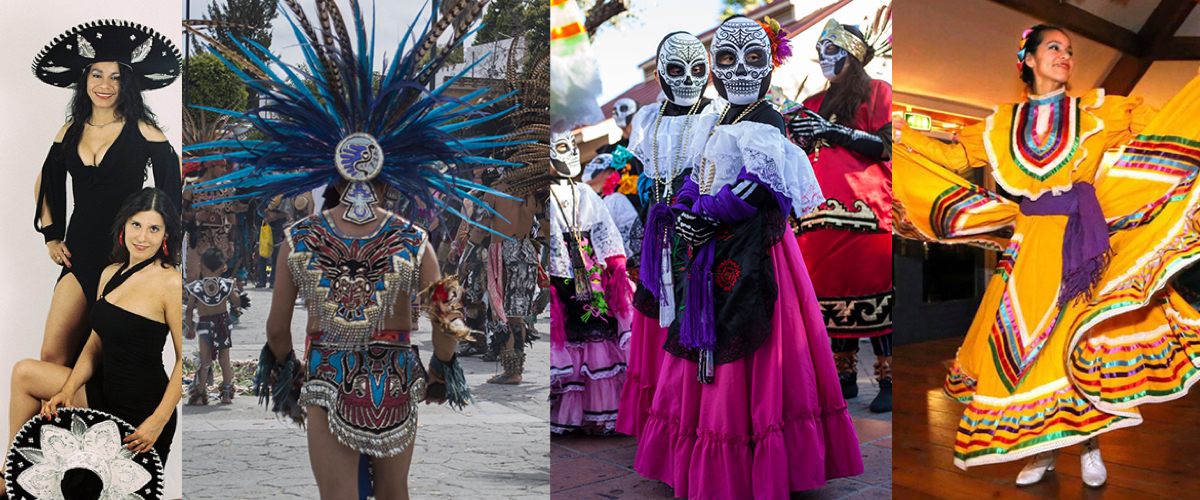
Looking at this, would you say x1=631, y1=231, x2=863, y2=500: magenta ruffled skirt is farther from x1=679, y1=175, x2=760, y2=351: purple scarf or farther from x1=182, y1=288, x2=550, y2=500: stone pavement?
x1=182, y1=288, x2=550, y2=500: stone pavement

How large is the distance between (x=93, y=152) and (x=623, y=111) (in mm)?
3513

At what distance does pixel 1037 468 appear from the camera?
320 cm

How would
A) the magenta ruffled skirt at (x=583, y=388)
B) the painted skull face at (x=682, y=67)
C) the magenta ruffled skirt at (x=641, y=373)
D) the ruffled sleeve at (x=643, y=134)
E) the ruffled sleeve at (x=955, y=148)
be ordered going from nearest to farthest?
the ruffled sleeve at (x=955, y=148)
the ruffled sleeve at (x=643, y=134)
the magenta ruffled skirt at (x=641, y=373)
the painted skull face at (x=682, y=67)
the magenta ruffled skirt at (x=583, y=388)

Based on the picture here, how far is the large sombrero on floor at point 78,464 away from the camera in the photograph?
9.06 feet

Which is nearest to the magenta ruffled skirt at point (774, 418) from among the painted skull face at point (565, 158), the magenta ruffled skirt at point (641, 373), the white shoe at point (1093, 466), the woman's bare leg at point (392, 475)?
the magenta ruffled skirt at point (641, 373)

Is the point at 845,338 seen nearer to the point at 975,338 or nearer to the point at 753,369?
the point at 975,338

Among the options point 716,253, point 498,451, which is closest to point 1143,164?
point 716,253

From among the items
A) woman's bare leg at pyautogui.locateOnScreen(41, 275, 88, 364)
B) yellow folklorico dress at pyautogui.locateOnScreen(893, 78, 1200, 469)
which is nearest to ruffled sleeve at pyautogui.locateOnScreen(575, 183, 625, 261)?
yellow folklorico dress at pyautogui.locateOnScreen(893, 78, 1200, 469)

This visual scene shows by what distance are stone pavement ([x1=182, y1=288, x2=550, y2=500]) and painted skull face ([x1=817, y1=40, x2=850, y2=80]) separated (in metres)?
2.68

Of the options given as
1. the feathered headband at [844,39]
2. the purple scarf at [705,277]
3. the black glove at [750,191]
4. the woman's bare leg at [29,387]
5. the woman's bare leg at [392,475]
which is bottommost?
the woman's bare leg at [392,475]

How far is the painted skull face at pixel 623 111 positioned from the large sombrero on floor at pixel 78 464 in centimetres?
369

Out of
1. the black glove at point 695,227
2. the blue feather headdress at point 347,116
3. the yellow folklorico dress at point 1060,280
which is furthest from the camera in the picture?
the black glove at point 695,227

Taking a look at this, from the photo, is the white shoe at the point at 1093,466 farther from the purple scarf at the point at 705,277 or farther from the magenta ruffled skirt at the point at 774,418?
the purple scarf at the point at 705,277

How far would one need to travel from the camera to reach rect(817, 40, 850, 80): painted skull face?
4395 mm
